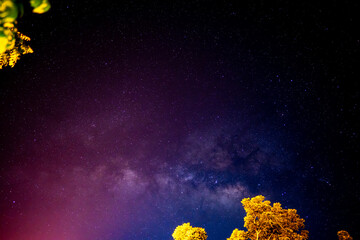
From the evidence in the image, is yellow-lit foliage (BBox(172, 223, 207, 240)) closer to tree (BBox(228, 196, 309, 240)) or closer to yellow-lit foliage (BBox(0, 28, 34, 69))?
tree (BBox(228, 196, 309, 240))

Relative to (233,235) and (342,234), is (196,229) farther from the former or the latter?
(342,234)

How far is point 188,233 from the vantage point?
15742 mm

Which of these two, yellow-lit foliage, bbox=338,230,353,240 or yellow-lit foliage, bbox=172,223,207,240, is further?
yellow-lit foliage, bbox=338,230,353,240

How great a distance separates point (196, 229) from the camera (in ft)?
52.4

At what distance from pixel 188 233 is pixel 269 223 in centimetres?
687

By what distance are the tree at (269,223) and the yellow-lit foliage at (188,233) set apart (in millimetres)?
2600

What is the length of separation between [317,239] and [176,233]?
100560mm

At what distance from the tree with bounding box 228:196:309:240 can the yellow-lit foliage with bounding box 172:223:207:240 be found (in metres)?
2.60

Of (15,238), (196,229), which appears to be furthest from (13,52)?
(15,238)

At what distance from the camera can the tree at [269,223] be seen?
49.1 feet

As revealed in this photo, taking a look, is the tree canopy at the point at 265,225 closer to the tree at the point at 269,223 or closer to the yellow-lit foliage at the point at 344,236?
the tree at the point at 269,223

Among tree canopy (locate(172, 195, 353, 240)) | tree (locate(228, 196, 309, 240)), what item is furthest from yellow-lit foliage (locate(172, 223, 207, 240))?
tree (locate(228, 196, 309, 240))

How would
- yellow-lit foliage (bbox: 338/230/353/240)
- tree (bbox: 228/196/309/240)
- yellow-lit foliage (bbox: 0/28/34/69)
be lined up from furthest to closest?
yellow-lit foliage (bbox: 338/230/353/240) → tree (bbox: 228/196/309/240) → yellow-lit foliage (bbox: 0/28/34/69)

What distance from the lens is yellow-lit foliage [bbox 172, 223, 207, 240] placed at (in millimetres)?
15592
